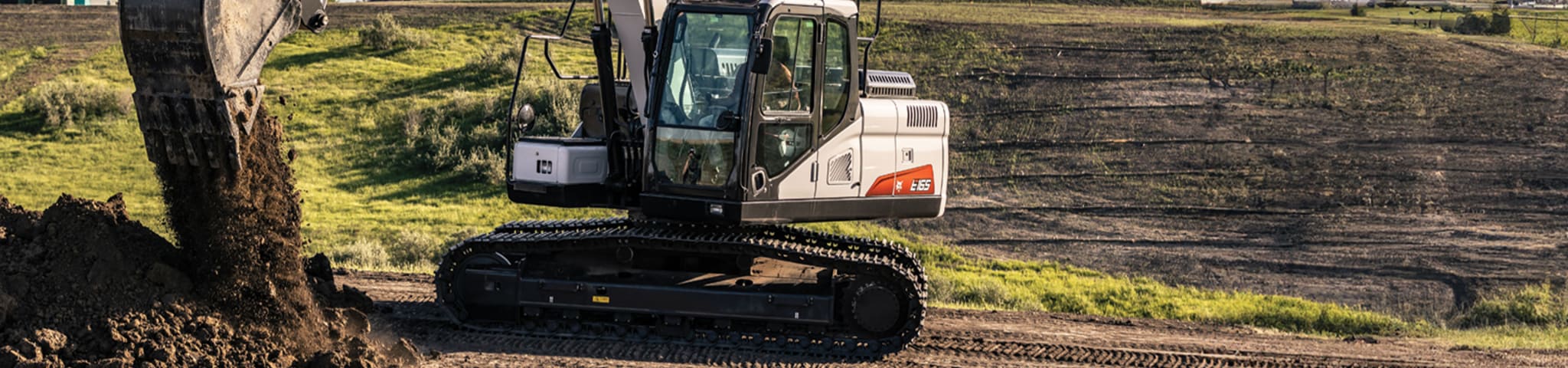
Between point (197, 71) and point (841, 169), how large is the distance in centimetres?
503

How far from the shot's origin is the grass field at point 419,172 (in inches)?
642

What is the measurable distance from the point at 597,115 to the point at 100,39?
80.0ft

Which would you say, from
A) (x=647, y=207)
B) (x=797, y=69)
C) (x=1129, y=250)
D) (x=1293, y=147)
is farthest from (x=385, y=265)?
(x=1293, y=147)

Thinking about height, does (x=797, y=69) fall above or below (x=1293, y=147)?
above

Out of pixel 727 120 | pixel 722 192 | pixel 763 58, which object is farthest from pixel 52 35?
pixel 763 58

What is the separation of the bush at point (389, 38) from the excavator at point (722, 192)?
20.2m

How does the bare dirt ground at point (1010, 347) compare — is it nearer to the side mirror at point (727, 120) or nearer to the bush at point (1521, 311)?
the side mirror at point (727, 120)

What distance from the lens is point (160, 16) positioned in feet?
28.7

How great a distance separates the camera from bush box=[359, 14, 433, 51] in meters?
31.4

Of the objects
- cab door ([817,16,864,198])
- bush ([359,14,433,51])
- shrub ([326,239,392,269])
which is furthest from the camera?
bush ([359,14,433,51])

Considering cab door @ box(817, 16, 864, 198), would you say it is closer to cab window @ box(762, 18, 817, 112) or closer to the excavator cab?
the excavator cab

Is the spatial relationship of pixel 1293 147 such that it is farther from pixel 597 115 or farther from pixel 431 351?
pixel 431 351

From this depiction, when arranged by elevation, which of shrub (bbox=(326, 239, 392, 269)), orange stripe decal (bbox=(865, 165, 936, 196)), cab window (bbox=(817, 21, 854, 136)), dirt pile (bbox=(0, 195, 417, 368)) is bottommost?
shrub (bbox=(326, 239, 392, 269))

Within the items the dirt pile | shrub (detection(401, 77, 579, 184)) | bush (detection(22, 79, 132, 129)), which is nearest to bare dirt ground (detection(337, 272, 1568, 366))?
the dirt pile
